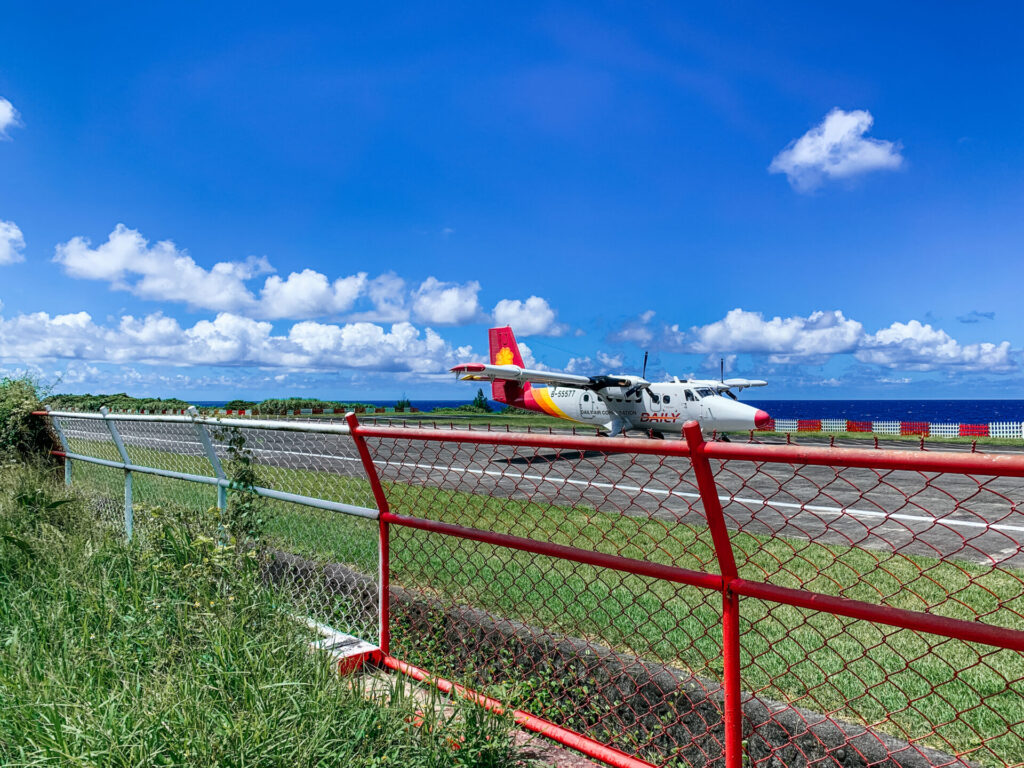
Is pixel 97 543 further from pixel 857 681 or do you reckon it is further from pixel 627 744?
pixel 857 681

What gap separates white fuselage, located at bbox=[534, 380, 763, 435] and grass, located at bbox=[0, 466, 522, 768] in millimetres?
18943

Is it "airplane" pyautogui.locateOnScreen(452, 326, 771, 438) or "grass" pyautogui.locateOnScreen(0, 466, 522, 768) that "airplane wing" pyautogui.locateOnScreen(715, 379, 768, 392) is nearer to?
"airplane" pyautogui.locateOnScreen(452, 326, 771, 438)

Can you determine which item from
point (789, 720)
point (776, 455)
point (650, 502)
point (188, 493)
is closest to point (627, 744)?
point (789, 720)

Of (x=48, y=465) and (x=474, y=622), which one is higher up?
(x=48, y=465)

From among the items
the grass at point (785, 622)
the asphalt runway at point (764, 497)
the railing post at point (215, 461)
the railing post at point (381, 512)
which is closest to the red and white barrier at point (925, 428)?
the asphalt runway at point (764, 497)

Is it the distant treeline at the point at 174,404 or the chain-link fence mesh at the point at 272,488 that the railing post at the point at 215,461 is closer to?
the chain-link fence mesh at the point at 272,488

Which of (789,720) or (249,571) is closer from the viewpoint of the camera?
(789,720)

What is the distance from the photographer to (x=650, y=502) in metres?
10.8

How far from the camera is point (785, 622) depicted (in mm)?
4770

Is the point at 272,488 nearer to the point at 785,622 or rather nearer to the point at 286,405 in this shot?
the point at 785,622

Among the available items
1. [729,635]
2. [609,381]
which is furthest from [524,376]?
[729,635]

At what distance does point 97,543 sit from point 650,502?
7.84 meters

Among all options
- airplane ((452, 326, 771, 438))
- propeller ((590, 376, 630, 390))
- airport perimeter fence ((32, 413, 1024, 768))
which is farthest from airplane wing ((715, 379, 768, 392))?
airport perimeter fence ((32, 413, 1024, 768))

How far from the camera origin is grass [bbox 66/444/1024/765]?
3279 mm
